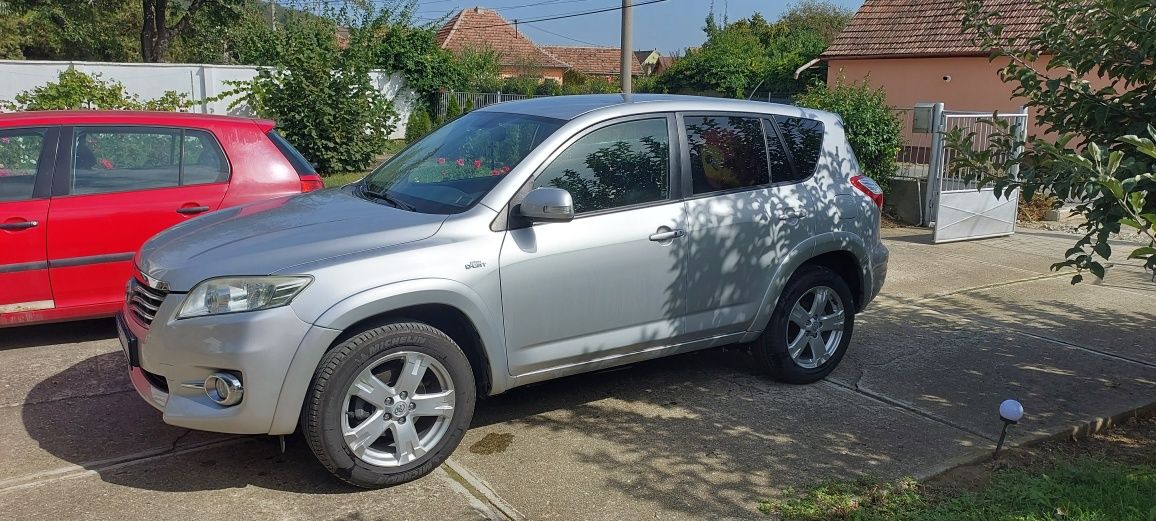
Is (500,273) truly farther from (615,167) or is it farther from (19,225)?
(19,225)

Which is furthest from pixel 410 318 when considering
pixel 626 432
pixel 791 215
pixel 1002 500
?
pixel 1002 500

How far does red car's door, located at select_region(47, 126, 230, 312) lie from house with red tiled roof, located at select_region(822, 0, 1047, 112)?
20.2 metres

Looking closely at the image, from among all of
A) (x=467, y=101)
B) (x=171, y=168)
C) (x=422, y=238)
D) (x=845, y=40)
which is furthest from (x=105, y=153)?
(x=845, y=40)

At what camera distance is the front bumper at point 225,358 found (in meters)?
3.61

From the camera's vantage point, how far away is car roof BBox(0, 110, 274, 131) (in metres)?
5.82

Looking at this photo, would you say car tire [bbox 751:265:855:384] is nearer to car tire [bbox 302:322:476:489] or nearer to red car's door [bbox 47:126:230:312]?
car tire [bbox 302:322:476:489]

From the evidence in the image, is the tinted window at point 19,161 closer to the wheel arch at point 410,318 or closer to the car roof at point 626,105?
the car roof at point 626,105

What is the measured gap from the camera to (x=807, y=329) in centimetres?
545

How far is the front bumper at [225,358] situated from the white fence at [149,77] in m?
14.7

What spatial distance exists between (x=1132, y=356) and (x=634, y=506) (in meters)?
4.40

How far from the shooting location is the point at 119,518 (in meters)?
3.64

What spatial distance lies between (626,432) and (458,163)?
5.48 feet

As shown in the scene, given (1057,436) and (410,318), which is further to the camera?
(1057,436)

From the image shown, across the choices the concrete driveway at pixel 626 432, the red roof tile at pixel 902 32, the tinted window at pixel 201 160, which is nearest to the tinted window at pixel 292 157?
the tinted window at pixel 201 160
